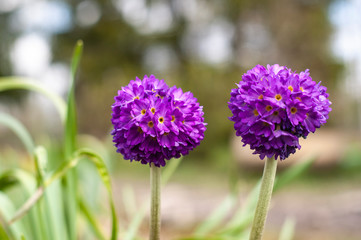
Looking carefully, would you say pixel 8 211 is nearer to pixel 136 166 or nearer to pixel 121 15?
pixel 136 166

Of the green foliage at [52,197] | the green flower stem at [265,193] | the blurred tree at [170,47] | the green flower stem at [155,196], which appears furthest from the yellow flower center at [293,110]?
the blurred tree at [170,47]

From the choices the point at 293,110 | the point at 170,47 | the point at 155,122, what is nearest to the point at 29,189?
the point at 155,122

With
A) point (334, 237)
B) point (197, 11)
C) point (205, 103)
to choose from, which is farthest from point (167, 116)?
point (197, 11)

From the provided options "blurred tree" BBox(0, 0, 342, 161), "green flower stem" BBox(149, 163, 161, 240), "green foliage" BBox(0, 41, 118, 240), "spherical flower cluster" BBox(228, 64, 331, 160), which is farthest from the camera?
"blurred tree" BBox(0, 0, 342, 161)

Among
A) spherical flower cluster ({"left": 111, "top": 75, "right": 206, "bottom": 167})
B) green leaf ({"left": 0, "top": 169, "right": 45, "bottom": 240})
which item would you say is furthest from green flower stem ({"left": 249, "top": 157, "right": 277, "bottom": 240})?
green leaf ({"left": 0, "top": 169, "right": 45, "bottom": 240})

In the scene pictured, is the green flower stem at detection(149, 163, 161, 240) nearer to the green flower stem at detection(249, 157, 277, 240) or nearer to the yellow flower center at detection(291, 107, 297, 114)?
the green flower stem at detection(249, 157, 277, 240)

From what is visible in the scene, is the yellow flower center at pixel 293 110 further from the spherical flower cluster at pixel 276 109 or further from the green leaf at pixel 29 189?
the green leaf at pixel 29 189
